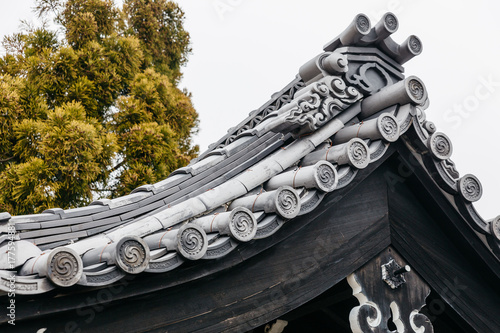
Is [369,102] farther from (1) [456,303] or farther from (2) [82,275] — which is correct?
(2) [82,275]

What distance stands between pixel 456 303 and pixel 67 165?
260 inches

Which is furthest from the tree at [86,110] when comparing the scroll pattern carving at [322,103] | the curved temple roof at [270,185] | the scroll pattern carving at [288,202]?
the scroll pattern carving at [288,202]

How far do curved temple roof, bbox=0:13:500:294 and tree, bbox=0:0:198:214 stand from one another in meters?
5.23

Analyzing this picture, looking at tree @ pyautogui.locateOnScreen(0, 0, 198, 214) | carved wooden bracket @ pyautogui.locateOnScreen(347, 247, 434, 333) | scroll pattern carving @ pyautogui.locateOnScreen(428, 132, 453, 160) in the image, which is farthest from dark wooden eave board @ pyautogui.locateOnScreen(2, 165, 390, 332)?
tree @ pyautogui.locateOnScreen(0, 0, 198, 214)

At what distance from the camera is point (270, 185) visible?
310cm

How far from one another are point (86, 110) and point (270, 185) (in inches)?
313

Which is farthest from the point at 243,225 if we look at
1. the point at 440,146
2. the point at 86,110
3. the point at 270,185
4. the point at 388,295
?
the point at 86,110

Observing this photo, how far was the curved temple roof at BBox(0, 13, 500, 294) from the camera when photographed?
2.30 meters

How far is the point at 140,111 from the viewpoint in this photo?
10031 mm

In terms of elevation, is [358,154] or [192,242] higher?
[358,154]

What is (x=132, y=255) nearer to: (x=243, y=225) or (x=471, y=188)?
(x=243, y=225)

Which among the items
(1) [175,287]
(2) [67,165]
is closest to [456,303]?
(1) [175,287]

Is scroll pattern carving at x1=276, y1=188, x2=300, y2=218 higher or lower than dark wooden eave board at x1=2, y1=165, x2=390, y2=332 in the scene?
higher

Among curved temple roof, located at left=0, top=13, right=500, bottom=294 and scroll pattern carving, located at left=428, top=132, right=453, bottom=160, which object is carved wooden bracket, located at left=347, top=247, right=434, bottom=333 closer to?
curved temple roof, located at left=0, top=13, right=500, bottom=294
